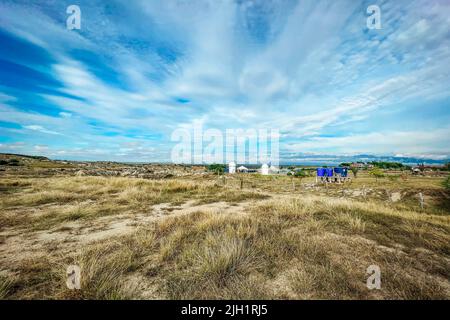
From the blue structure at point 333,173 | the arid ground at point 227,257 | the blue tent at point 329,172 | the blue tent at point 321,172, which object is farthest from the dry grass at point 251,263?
the blue tent at point 329,172

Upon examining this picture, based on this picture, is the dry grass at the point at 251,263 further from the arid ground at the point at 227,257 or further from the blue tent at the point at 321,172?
the blue tent at the point at 321,172

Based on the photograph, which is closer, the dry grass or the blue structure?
the dry grass

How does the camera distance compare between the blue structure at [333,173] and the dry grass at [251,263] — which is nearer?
the dry grass at [251,263]

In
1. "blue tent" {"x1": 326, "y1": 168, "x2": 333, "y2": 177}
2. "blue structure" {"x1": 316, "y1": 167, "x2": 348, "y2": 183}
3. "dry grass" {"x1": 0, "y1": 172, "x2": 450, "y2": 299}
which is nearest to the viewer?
"dry grass" {"x1": 0, "y1": 172, "x2": 450, "y2": 299}

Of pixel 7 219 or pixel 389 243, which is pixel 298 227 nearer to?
pixel 389 243

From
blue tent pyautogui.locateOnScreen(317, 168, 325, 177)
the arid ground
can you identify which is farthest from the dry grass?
blue tent pyautogui.locateOnScreen(317, 168, 325, 177)

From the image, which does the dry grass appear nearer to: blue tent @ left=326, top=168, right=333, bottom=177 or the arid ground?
the arid ground

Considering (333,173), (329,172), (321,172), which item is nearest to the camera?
(333,173)

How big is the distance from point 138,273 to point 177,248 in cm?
109

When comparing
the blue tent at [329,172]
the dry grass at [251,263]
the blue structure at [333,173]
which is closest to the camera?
the dry grass at [251,263]

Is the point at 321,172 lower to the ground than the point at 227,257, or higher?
lower

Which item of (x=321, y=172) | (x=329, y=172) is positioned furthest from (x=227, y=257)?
(x=329, y=172)

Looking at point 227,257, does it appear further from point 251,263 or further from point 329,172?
point 329,172
